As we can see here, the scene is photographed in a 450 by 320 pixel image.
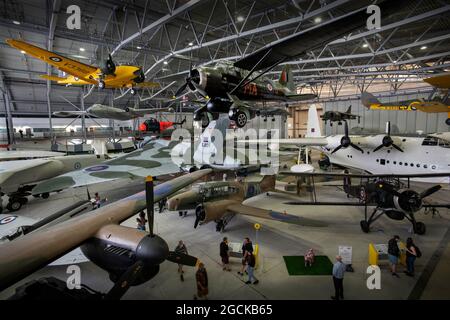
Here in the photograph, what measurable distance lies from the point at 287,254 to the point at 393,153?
988 centimetres

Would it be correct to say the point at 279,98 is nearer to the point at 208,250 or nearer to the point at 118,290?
the point at 208,250

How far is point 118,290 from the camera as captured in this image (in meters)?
3.19

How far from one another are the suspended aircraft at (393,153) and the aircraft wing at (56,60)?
11812 mm

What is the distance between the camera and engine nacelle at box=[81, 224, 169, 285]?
3604 millimetres

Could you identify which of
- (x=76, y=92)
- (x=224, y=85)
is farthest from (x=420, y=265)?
(x=76, y=92)

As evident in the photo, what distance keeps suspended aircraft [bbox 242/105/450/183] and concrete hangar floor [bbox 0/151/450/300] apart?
240cm

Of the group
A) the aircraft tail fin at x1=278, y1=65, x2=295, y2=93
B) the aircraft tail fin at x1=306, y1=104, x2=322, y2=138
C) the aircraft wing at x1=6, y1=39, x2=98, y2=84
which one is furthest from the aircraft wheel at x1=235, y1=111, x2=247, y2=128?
the aircraft tail fin at x1=306, y1=104, x2=322, y2=138

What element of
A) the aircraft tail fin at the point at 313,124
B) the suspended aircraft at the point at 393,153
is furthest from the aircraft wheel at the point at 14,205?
the aircraft tail fin at the point at 313,124

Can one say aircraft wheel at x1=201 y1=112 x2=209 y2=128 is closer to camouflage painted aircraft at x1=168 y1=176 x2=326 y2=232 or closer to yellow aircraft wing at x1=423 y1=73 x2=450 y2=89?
camouflage painted aircraft at x1=168 y1=176 x2=326 y2=232

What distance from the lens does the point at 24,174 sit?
35.0 ft

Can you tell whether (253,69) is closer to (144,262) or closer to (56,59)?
(144,262)

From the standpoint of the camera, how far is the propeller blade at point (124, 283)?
3109 millimetres

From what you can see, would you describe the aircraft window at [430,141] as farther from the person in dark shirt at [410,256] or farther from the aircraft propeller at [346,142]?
the person in dark shirt at [410,256]

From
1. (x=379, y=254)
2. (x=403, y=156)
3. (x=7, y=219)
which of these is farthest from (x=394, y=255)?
(x=7, y=219)
